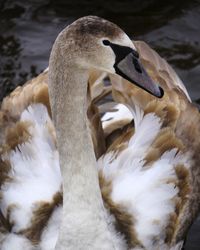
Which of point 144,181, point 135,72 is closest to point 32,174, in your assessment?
point 144,181

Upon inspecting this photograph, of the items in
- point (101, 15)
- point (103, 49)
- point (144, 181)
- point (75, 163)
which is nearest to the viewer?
point (103, 49)

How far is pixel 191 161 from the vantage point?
5141mm

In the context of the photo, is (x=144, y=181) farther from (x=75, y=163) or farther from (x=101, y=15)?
(x=101, y=15)

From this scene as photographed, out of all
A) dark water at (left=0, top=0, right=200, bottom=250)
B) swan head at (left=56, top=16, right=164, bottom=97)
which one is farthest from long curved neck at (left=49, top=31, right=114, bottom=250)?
dark water at (left=0, top=0, right=200, bottom=250)

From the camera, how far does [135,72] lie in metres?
3.84

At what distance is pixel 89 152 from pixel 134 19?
155 inches

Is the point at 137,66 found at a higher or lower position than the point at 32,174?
higher

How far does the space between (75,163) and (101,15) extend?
155 inches

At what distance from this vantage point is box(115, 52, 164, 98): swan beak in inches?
150

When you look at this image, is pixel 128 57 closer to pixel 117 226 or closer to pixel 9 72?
pixel 117 226

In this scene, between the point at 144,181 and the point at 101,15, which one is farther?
the point at 101,15

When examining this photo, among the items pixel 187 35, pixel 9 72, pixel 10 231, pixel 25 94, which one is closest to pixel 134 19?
pixel 187 35

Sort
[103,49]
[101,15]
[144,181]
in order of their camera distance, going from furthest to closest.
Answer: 1. [101,15]
2. [144,181]
3. [103,49]

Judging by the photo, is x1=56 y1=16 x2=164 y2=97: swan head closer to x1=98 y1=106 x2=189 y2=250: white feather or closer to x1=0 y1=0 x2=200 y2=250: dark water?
x1=98 y1=106 x2=189 y2=250: white feather
